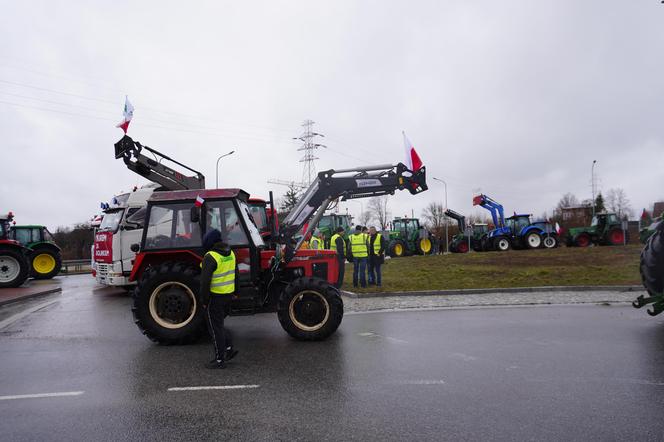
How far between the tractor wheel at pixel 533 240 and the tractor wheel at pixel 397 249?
7.05 metres

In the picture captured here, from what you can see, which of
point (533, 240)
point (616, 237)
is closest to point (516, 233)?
point (533, 240)

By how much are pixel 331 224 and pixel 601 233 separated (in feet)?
53.6

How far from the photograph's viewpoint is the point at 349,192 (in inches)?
357

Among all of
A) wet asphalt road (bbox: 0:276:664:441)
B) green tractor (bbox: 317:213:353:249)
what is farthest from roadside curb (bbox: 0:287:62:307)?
green tractor (bbox: 317:213:353:249)

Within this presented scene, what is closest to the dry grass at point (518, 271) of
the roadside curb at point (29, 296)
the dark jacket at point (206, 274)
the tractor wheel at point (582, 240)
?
the tractor wheel at point (582, 240)

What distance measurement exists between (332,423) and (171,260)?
435 centimetres

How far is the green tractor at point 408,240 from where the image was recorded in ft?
93.5

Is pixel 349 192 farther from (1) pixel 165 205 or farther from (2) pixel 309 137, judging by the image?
(2) pixel 309 137

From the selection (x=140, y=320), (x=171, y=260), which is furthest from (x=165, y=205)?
(x=140, y=320)

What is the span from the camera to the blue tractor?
2691 cm

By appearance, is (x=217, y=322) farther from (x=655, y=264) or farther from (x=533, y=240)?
(x=533, y=240)

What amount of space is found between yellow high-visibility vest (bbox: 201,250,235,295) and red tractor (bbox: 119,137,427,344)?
36.4 inches

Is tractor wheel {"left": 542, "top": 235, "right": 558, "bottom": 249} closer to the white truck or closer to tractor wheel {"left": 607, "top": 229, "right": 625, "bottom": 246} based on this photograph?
tractor wheel {"left": 607, "top": 229, "right": 625, "bottom": 246}

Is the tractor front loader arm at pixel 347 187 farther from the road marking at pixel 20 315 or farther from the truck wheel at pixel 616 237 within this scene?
the truck wheel at pixel 616 237
